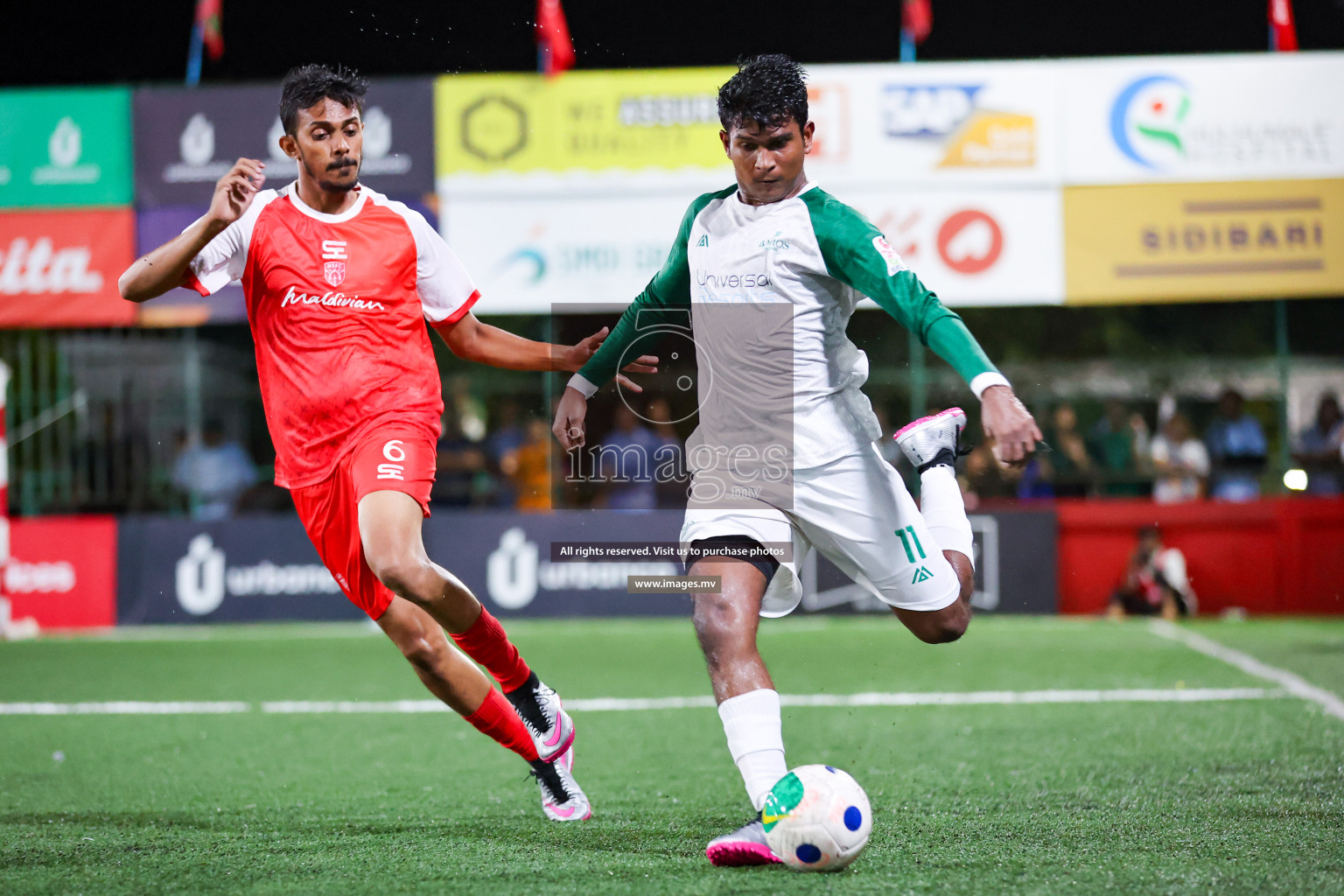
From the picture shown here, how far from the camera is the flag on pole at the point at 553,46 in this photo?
40.3ft

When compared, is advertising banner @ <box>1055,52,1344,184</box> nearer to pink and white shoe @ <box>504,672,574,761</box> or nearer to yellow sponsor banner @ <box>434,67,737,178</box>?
yellow sponsor banner @ <box>434,67,737,178</box>

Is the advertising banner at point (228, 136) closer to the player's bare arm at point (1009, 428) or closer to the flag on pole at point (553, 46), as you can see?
the flag on pole at point (553, 46)

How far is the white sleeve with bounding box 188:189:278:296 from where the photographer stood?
13.8 feet

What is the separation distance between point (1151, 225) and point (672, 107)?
15.3 feet

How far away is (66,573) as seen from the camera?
12.3 metres

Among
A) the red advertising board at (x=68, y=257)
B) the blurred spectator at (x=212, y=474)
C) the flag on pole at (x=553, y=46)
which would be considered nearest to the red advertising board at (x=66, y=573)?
the blurred spectator at (x=212, y=474)

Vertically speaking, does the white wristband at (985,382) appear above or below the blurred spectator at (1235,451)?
above

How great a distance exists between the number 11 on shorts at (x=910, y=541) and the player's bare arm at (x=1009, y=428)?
2.46 feet

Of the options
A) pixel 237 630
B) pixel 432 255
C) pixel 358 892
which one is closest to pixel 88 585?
pixel 237 630

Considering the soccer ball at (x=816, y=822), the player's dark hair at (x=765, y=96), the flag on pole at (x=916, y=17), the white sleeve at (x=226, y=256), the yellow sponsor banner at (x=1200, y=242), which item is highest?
the flag on pole at (x=916, y=17)

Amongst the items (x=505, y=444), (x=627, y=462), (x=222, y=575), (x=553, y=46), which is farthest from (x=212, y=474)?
(x=553, y=46)

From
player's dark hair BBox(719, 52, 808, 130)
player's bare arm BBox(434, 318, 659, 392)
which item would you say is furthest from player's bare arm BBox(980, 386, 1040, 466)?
player's bare arm BBox(434, 318, 659, 392)

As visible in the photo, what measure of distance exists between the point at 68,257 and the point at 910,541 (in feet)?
36.5

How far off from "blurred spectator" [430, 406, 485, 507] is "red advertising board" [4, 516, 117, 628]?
305cm
